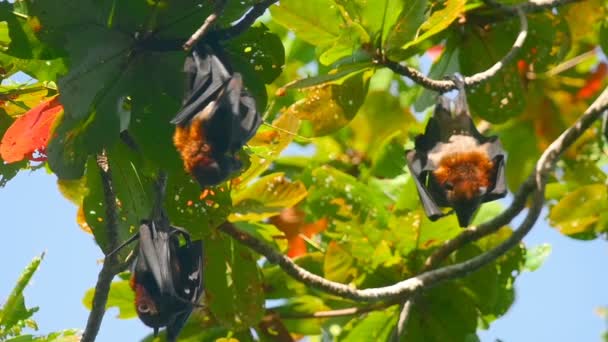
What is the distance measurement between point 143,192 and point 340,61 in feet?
2.77

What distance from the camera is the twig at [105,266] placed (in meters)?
2.66

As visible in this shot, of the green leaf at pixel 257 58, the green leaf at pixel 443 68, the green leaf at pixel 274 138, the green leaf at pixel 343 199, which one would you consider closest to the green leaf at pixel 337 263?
the green leaf at pixel 343 199

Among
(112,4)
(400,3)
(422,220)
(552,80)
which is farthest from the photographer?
(552,80)

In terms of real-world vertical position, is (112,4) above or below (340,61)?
above

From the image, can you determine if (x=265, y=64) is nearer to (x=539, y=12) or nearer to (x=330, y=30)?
(x=330, y=30)

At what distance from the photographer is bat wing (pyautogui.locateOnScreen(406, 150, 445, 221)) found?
3197 millimetres

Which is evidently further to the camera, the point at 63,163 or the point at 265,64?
the point at 265,64

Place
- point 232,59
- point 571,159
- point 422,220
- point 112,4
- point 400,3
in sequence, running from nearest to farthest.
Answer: point 112,4 < point 232,59 < point 400,3 < point 422,220 < point 571,159

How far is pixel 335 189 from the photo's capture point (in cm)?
394

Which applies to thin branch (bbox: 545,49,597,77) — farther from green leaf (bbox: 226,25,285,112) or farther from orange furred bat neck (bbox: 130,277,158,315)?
orange furred bat neck (bbox: 130,277,158,315)

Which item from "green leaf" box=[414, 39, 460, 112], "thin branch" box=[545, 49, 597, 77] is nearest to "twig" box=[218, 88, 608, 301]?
"green leaf" box=[414, 39, 460, 112]

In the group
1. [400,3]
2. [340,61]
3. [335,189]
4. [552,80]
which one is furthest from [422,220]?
[552,80]

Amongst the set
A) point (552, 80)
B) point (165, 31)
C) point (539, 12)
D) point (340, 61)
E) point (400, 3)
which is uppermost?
point (165, 31)

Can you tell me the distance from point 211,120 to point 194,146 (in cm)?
7
